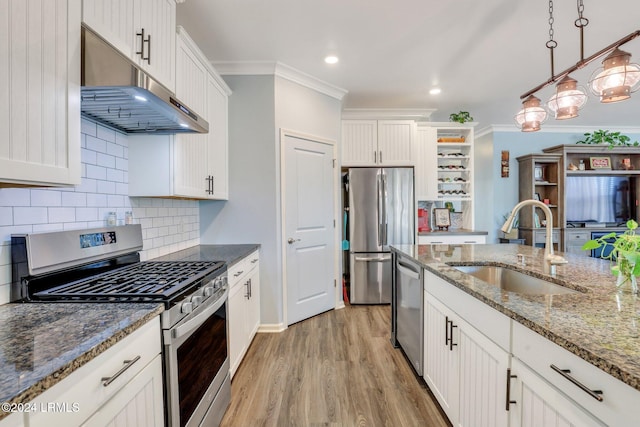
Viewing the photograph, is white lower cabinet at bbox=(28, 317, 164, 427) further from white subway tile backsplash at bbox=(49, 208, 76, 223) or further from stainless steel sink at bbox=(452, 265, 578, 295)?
stainless steel sink at bbox=(452, 265, 578, 295)

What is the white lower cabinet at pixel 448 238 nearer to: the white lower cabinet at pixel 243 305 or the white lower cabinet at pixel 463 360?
the white lower cabinet at pixel 463 360

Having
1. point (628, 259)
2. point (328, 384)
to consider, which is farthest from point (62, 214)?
point (628, 259)

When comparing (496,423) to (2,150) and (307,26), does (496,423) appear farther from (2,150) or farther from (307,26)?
(307,26)

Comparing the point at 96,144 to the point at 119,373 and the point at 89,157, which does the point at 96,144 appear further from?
the point at 119,373

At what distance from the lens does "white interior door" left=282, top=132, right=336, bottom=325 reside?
3055mm

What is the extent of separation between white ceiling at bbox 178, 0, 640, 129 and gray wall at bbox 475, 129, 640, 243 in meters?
1.78

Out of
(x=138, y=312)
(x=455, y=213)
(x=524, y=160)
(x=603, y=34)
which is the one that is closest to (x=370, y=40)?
(x=603, y=34)

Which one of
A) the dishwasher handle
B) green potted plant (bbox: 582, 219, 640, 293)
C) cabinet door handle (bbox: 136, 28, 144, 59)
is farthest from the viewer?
the dishwasher handle

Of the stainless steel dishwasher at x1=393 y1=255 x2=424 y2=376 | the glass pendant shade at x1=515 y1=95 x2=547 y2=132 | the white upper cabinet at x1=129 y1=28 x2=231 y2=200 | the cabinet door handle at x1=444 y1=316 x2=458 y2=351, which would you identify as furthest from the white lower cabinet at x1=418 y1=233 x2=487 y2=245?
the white upper cabinet at x1=129 y1=28 x2=231 y2=200

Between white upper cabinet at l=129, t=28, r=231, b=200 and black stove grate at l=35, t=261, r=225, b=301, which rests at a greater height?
white upper cabinet at l=129, t=28, r=231, b=200

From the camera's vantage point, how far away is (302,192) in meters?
3.19

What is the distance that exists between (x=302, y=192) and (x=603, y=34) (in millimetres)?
2907

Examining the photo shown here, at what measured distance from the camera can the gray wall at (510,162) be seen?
5219 millimetres

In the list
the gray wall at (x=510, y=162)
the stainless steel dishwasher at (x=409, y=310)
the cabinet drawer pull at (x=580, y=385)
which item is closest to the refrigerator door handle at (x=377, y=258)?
the stainless steel dishwasher at (x=409, y=310)
